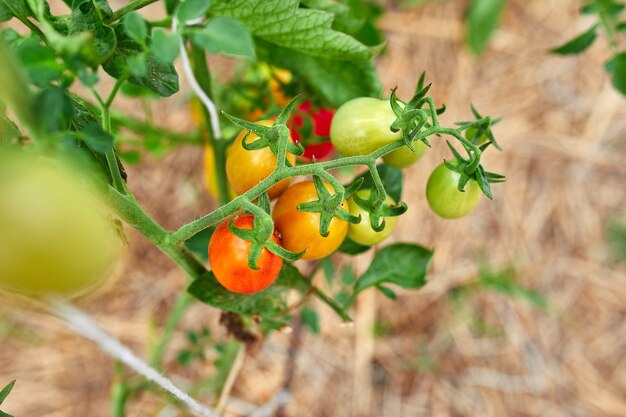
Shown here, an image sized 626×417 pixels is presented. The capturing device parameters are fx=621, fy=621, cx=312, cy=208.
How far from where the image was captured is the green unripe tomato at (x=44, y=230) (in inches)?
11.9

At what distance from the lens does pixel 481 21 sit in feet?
5.73

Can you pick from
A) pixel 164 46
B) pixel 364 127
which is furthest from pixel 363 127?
pixel 164 46

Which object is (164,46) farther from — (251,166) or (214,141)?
(214,141)

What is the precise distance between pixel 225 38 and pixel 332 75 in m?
0.40

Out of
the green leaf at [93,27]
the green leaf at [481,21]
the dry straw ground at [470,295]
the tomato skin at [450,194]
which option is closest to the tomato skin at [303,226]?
the tomato skin at [450,194]

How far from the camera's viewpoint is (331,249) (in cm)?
63

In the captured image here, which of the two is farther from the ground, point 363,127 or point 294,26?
point 294,26

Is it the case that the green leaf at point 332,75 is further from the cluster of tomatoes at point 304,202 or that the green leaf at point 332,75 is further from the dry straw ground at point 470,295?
the dry straw ground at point 470,295

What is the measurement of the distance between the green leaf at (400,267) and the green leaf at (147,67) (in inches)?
14.0

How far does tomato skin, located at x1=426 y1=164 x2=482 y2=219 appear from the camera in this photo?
0.64 m

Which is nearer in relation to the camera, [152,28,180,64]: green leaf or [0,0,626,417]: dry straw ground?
[152,28,180,64]: green leaf

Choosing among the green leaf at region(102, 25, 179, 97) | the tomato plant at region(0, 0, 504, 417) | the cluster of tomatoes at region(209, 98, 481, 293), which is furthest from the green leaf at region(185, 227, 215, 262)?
the green leaf at region(102, 25, 179, 97)

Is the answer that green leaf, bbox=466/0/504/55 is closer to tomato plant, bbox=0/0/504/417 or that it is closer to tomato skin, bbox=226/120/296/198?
tomato plant, bbox=0/0/504/417

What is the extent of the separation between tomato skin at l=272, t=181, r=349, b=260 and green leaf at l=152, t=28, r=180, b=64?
0.64 ft
